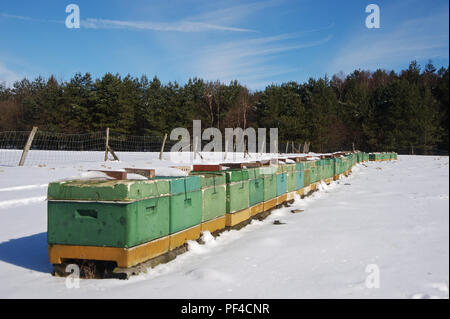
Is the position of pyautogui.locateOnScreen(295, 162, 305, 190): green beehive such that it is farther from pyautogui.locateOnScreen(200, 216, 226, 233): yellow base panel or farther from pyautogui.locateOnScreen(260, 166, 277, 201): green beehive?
pyautogui.locateOnScreen(200, 216, 226, 233): yellow base panel

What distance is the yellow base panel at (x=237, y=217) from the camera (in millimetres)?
8250

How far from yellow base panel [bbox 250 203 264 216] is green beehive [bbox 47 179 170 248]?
3.94 meters

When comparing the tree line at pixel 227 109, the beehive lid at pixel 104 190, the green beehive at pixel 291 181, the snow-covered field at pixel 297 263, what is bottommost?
the snow-covered field at pixel 297 263

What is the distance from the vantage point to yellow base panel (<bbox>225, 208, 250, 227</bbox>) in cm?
825

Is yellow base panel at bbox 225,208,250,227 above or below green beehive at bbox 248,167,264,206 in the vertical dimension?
below

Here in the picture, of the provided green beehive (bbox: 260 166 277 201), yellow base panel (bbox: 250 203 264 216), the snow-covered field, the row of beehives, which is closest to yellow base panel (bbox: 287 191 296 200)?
green beehive (bbox: 260 166 277 201)

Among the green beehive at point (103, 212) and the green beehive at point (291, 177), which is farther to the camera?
the green beehive at point (291, 177)

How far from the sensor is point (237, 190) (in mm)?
8484

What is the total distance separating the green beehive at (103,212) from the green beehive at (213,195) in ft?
5.23

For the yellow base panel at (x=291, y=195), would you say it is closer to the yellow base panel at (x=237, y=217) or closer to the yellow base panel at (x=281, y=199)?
the yellow base panel at (x=281, y=199)

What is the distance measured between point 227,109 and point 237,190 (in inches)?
2645

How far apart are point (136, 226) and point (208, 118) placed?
67174 millimetres

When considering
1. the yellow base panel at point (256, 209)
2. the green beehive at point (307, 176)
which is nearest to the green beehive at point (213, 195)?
the yellow base panel at point (256, 209)
